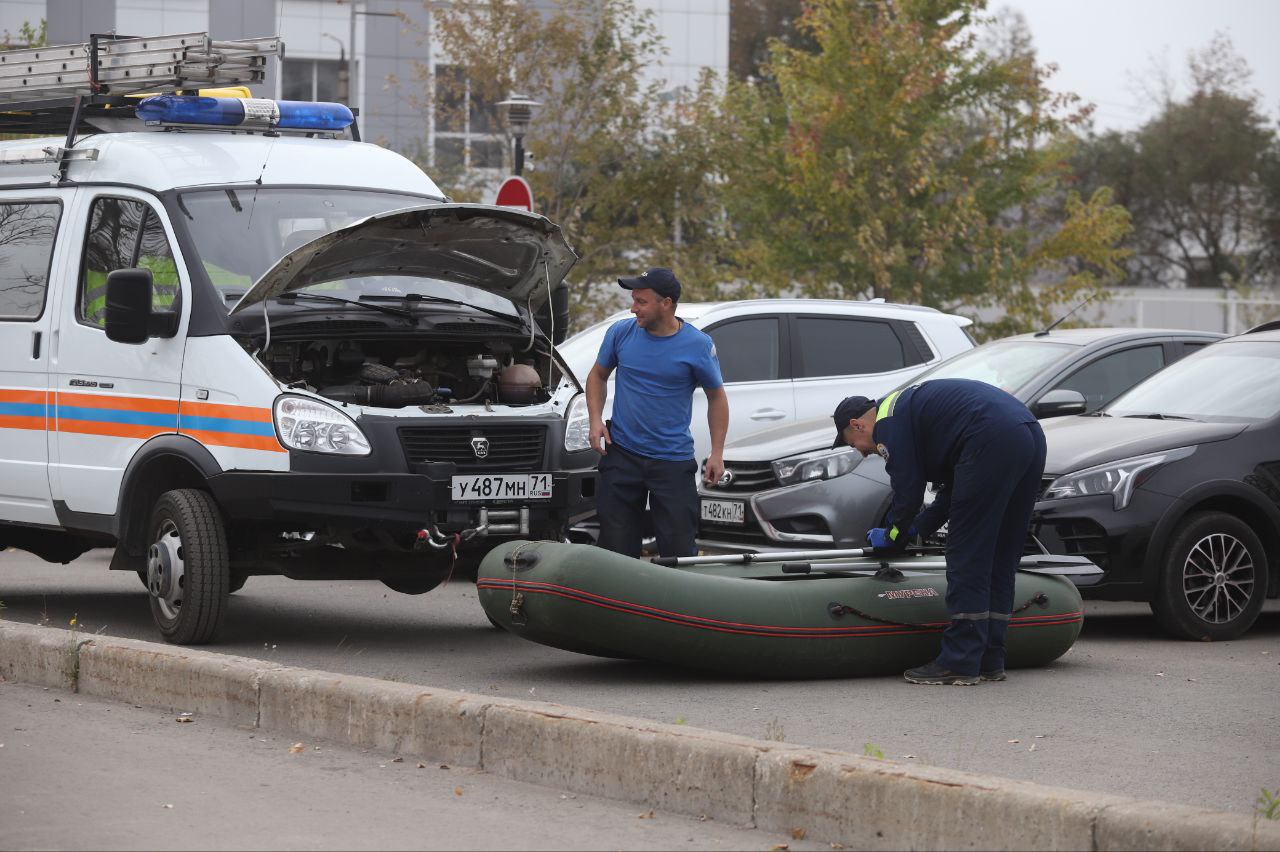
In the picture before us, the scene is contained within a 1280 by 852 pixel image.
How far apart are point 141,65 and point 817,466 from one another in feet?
14.0

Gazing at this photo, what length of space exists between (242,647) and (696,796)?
3.86 metres

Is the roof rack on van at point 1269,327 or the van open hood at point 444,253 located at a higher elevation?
the van open hood at point 444,253

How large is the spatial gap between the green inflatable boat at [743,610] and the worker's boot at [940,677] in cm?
17

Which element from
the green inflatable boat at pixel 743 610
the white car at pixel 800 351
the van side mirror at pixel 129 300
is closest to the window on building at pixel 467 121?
the white car at pixel 800 351

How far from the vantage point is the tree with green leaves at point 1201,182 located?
61281 millimetres

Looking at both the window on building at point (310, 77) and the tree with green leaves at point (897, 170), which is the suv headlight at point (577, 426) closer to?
the tree with green leaves at point (897, 170)

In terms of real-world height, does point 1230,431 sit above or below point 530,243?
below

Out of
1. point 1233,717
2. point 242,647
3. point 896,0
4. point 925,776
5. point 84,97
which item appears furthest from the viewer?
point 896,0

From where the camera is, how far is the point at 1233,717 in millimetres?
7191

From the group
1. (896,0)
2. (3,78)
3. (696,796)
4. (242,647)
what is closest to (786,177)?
(896,0)

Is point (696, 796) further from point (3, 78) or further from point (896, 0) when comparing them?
point (896, 0)

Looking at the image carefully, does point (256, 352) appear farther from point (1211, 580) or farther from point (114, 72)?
point (1211, 580)

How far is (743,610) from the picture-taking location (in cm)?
764

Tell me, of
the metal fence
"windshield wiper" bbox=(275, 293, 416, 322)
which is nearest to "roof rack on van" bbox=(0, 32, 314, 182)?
"windshield wiper" bbox=(275, 293, 416, 322)
